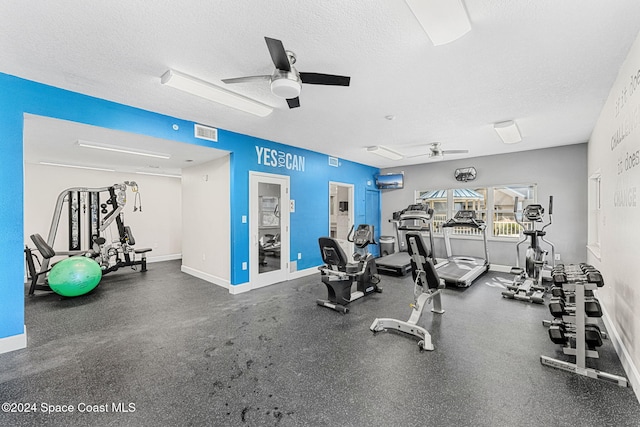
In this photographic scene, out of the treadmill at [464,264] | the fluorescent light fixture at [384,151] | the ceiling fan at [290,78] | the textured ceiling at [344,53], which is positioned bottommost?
the treadmill at [464,264]

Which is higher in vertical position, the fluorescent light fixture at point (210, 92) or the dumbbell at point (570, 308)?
the fluorescent light fixture at point (210, 92)

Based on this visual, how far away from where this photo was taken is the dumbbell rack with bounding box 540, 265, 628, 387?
2.26 meters

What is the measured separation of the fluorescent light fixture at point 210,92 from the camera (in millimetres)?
2641

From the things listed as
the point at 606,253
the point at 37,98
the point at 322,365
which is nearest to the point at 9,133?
the point at 37,98

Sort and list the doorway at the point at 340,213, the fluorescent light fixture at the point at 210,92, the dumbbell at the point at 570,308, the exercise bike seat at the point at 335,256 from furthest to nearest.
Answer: the doorway at the point at 340,213, the exercise bike seat at the point at 335,256, the fluorescent light fixture at the point at 210,92, the dumbbell at the point at 570,308

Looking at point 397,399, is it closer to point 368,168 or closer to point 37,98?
point 37,98

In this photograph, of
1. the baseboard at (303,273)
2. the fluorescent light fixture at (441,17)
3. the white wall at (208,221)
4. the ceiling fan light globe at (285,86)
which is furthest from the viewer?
the baseboard at (303,273)

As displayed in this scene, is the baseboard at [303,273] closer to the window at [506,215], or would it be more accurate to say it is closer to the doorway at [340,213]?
the doorway at [340,213]

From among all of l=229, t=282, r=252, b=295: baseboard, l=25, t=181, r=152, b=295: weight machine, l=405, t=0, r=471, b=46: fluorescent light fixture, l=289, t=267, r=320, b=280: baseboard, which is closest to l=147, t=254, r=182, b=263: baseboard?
l=25, t=181, r=152, b=295: weight machine

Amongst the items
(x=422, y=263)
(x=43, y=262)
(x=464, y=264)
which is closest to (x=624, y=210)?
(x=422, y=263)

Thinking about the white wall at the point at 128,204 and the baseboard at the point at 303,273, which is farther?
the white wall at the point at 128,204

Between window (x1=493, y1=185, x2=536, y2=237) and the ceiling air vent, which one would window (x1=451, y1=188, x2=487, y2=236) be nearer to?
window (x1=493, y1=185, x2=536, y2=237)

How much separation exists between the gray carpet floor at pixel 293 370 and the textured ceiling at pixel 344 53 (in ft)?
8.93

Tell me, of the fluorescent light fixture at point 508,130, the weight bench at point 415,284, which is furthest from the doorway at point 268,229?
the fluorescent light fixture at point 508,130
